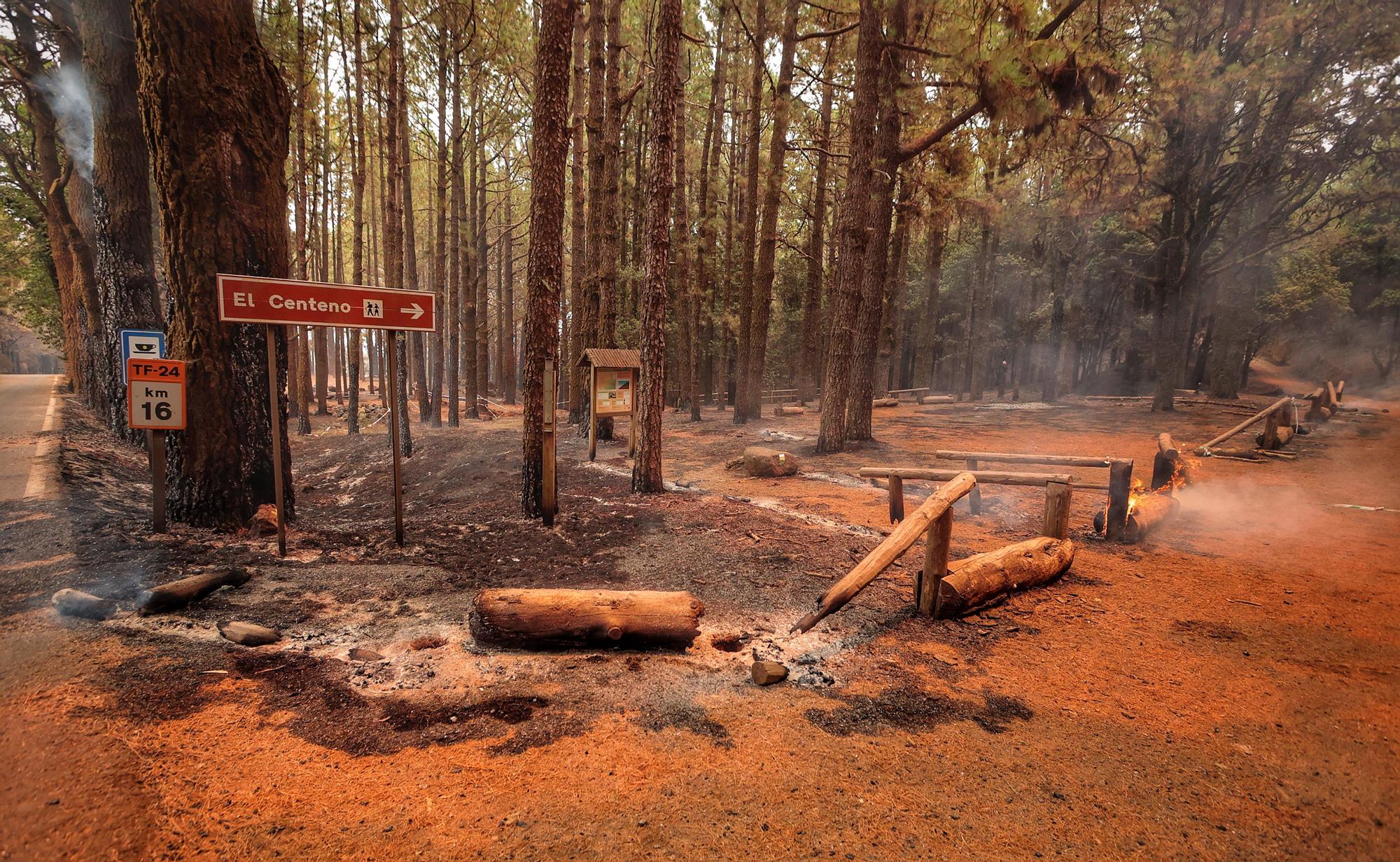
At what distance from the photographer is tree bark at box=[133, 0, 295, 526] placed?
242 inches

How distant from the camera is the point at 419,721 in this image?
3365 mm

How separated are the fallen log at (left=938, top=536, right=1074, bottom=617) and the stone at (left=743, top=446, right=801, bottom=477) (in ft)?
17.8

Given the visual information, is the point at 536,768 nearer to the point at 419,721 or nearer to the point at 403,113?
the point at 419,721

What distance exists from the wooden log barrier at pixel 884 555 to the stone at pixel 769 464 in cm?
584

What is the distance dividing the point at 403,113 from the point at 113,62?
638 cm

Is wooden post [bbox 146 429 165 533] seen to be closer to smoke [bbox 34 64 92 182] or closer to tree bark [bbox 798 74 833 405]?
smoke [bbox 34 64 92 182]

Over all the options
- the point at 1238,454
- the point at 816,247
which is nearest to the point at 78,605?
the point at 1238,454

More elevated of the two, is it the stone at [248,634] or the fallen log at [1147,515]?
the fallen log at [1147,515]

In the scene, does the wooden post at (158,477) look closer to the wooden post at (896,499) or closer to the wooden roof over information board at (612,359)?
the wooden roof over information board at (612,359)

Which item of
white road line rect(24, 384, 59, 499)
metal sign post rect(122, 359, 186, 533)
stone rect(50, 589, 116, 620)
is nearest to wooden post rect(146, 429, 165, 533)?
metal sign post rect(122, 359, 186, 533)

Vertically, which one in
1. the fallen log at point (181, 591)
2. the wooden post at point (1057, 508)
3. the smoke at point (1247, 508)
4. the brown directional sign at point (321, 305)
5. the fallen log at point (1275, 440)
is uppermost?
the brown directional sign at point (321, 305)

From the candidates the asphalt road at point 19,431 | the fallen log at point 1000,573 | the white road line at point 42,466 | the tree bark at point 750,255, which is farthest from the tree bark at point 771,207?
the asphalt road at point 19,431

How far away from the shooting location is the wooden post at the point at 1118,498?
23.4ft

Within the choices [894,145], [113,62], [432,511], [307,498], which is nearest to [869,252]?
[894,145]
